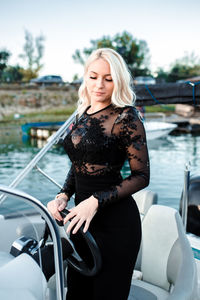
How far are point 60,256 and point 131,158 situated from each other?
0.45 m

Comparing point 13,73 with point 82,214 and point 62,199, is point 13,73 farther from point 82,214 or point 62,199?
point 82,214

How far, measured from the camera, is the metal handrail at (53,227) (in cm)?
78

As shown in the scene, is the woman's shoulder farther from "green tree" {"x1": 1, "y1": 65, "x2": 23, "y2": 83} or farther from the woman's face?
"green tree" {"x1": 1, "y1": 65, "x2": 23, "y2": 83}

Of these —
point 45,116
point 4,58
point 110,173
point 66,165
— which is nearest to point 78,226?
point 110,173

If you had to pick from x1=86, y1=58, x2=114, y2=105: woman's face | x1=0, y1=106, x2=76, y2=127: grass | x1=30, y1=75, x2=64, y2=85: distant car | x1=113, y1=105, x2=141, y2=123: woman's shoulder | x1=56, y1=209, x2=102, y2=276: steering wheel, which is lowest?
x1=0, y1=106, x2=76, y2=127: grass

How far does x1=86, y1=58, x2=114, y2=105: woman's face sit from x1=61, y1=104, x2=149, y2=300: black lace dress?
8 cm

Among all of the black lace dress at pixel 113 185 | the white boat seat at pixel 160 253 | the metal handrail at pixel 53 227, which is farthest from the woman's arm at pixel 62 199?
the white boat seat at pixel 160 253

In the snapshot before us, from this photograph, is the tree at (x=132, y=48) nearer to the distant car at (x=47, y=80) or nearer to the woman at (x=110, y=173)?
the distant car at (x=47, y=80)

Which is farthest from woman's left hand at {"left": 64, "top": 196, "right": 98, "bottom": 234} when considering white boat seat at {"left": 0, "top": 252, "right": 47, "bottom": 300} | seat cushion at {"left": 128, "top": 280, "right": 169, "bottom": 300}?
seat cushion at {"left": 128, "top": 280, "right": 169, "bottom": 300}

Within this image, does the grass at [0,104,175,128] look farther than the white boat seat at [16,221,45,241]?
Yes

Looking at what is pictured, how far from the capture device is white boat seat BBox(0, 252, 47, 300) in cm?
75

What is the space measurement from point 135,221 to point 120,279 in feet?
0.78

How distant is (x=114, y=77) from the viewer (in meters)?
1.18

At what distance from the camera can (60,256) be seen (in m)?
0.88
